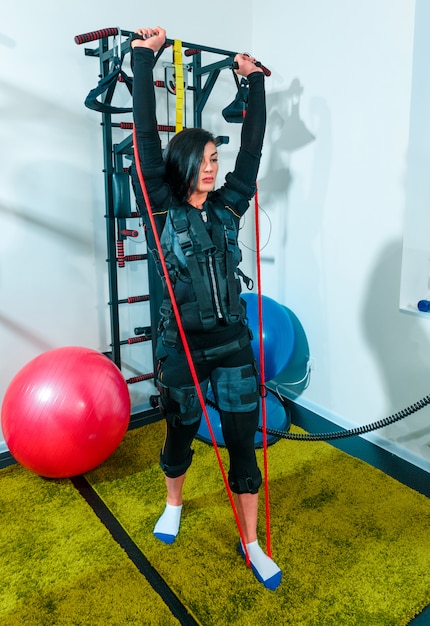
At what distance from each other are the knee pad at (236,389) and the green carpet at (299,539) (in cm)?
62

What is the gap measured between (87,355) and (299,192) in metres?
1.58

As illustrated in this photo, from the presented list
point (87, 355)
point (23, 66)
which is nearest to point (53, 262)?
point (87, 355)

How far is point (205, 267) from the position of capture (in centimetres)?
170

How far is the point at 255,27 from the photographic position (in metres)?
3.24

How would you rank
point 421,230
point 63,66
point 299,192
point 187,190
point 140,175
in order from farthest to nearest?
1. point 299,192
2. point 63,66
3. point 421,230
4. point 187,190
5. point 140,175

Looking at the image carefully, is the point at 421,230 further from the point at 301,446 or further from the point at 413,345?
the point at 301,446

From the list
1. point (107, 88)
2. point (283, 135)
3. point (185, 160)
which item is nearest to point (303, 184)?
point (283, 135)

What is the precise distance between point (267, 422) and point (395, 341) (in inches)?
32.5

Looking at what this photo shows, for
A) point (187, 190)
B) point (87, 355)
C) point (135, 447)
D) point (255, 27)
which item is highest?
point (255, 27)

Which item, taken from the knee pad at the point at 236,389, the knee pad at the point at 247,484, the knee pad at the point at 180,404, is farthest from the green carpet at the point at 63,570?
the knee pad at the point at 236,389

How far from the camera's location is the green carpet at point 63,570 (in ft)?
5.58

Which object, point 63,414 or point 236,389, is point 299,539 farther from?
point 63,414

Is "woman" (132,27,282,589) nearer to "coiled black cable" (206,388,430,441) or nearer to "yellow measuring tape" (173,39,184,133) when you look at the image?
"yellow measuring tape" (173,39,184,133)

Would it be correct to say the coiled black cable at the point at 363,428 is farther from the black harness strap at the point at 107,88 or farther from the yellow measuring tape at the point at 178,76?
the black harness strap at the point at 107,88
